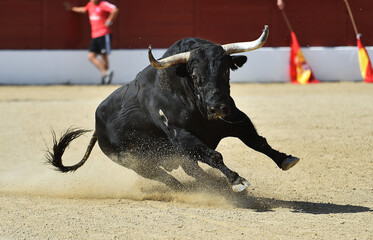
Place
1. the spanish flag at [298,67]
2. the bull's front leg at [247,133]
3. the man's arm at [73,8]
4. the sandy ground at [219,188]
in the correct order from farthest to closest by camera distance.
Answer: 1. the man's arm at [73,8]
2. the spanish flag at [298,67]
3. the bull's front leg at [247,133]
4. the sandy ground at [219,188]

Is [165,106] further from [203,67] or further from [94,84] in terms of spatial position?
[94,84]

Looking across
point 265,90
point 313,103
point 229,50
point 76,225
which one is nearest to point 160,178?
point 229,50

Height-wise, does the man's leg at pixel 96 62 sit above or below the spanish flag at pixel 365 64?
below

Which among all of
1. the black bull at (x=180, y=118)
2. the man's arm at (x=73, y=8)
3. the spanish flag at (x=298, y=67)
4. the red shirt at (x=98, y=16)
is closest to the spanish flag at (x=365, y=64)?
the spanish flag at (x=298, y=67)

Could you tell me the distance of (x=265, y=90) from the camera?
34.0ft

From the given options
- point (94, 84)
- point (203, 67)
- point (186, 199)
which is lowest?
point (94, 84)

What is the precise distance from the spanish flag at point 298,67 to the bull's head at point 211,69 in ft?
23.5

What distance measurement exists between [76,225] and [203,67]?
1105 millimetres

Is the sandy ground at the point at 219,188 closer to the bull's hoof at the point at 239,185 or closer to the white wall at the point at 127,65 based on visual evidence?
the bull's hoof at the point at 239,185

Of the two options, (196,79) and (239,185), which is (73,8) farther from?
(239,185)

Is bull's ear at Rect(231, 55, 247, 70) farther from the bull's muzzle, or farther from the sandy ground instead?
Result: the sandy ground

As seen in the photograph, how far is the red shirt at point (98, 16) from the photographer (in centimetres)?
1158

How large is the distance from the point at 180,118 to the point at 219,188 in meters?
0.61

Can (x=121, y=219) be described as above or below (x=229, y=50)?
below
